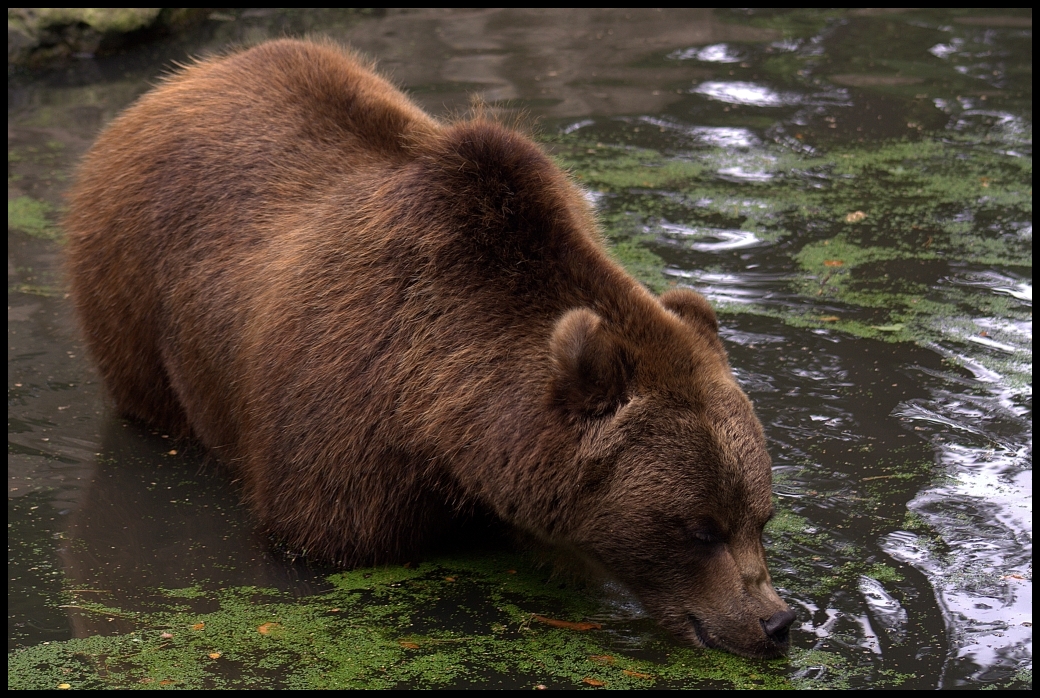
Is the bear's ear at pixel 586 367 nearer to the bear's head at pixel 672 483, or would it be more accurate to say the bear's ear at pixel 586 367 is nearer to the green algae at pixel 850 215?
the bear's head at pixel 672 483

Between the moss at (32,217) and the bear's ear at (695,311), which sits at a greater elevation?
the bear's ear at (695,311)

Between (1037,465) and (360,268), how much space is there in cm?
364

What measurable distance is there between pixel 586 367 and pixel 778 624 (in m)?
1.21

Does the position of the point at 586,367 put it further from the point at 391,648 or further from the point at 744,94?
the point at 744,94

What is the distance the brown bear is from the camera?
14.8 feet

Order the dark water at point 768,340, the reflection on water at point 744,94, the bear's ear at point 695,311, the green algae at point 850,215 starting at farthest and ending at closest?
the reflection on water at point 744,94 → the green algae at point 850,215 → the bear's ear at point 695,311 → the dark water at point 768,340

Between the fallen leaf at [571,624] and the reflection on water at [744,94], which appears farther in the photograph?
the reflection on water at [744,94]

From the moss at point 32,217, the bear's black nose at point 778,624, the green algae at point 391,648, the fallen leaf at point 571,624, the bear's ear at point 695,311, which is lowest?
the fallen leaf at point 571,624

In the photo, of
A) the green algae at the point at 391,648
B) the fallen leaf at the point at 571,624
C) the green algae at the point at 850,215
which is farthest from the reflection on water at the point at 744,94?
the fallen leaf at the point at 571,624

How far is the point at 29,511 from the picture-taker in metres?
5.88

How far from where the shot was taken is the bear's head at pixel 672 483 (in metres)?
4.45

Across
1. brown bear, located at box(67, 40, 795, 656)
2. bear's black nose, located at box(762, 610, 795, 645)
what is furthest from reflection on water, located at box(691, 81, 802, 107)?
bear's black nose, located at box(762, 610, 795, 645)

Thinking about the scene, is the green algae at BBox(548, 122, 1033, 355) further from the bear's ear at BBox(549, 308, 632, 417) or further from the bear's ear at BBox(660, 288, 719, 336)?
the bear's ear at BBox(549, 308, 632, 417)

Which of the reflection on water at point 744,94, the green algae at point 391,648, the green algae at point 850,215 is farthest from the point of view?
the reflection on water at point 744,94
